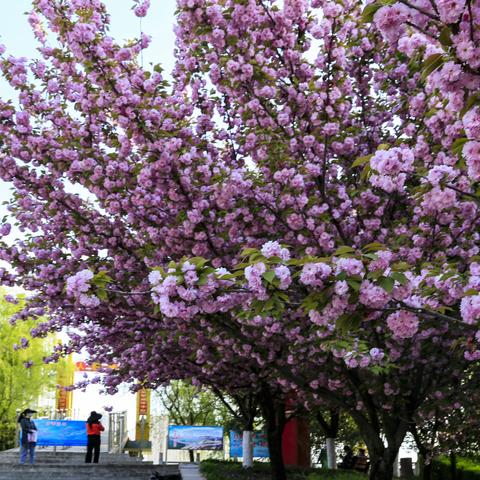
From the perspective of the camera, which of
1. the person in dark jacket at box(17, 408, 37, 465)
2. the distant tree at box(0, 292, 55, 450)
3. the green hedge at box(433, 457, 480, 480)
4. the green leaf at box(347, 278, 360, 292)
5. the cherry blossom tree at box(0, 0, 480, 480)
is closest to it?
the green leaf at box(347, 278, 360, 292)

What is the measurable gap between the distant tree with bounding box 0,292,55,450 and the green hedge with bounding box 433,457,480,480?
19448 millimetres

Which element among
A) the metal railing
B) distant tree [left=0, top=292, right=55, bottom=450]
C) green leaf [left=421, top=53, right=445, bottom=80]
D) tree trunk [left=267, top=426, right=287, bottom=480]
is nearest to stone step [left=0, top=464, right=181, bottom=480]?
tree trunk [left=267, top=426, right=287, bottom=480]

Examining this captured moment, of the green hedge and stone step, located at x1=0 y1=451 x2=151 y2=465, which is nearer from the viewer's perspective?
the green hedge

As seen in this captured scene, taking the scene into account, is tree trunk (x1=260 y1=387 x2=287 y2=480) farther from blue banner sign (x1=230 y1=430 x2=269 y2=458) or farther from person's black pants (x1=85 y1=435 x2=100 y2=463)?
blue banner sign (x1=230 y1=430 x2=269 y2=458)

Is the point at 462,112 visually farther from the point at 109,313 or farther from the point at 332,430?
the point at 332,430

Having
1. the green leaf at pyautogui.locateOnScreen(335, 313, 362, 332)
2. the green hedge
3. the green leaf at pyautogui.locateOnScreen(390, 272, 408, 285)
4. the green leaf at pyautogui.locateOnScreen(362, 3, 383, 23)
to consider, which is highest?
the green leaf at pyautogui.locateOnScreen(362, 3, 383, 23)

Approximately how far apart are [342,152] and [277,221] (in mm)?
1226

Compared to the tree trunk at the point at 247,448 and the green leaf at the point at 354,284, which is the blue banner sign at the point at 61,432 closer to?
the tree trunk at the point at 247,448

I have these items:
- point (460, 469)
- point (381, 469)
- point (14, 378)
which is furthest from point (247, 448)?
point (14, 378)

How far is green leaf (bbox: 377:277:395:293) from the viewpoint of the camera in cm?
369

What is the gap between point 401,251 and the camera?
7.89 meters

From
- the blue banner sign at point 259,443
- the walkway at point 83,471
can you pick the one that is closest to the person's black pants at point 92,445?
the walkway at point 83,471

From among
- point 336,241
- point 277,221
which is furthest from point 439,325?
point 277,221

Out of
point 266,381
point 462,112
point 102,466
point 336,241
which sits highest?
point 336,241
